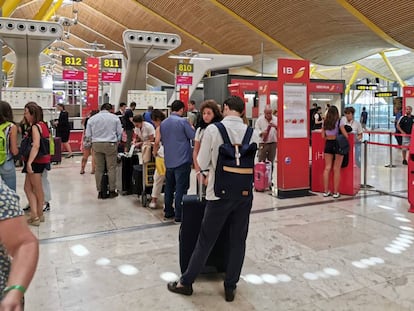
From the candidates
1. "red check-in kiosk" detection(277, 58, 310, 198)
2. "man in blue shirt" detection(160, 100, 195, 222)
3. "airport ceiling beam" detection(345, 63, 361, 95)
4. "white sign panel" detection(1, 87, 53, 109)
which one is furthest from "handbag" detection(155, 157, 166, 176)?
"airport ceiling beam" detection(345, 63, 361, 95)

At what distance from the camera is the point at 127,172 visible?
6.40 meters

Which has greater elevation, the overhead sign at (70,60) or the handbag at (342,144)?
the overhead sign at (70,60)

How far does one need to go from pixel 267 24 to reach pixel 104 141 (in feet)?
52.4

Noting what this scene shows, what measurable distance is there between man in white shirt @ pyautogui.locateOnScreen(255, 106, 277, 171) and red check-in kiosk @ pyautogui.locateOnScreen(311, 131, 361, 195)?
2.84ft

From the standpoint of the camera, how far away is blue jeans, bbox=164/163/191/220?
15.2ft

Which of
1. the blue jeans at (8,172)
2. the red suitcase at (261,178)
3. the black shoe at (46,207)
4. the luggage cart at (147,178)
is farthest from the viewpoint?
the red suitcase at (261,178)

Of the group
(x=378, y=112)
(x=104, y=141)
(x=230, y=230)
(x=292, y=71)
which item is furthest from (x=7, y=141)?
(x=378, y=112)

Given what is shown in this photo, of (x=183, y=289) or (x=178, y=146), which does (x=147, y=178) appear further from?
(x=183, y=289)

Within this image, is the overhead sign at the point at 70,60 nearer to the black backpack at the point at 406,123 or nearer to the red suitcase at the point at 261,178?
the red suitcase at the point at 261,178

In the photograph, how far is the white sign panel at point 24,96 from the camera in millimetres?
8719

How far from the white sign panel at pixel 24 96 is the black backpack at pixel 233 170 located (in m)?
7.52

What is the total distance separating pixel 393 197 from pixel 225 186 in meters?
4.54

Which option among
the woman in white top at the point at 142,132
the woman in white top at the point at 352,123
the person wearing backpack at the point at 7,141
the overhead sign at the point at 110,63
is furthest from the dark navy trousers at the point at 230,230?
the overhead sign at the point at 110,63

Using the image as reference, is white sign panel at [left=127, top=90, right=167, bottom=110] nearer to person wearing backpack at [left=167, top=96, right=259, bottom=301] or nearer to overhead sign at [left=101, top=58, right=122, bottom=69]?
overhead sign at [left=101, top=58, right=122, bottom=69]
